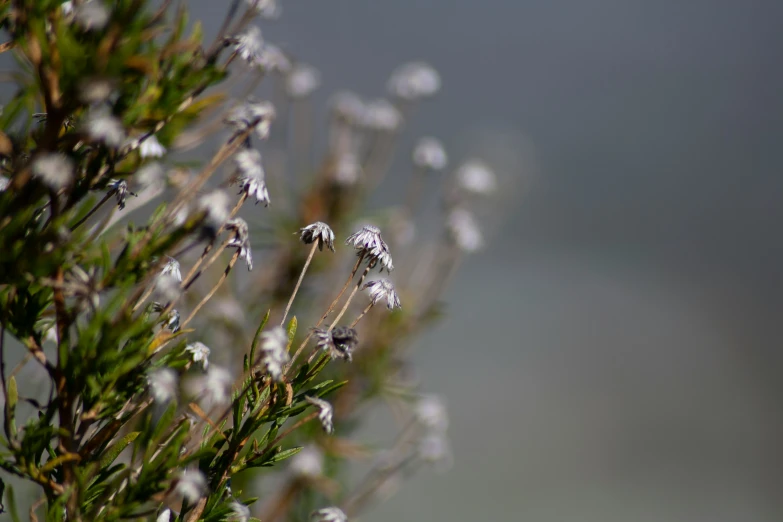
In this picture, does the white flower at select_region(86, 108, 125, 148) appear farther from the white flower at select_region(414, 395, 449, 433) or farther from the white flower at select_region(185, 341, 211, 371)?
the white flower at select_region(414, 395, 449, 433)

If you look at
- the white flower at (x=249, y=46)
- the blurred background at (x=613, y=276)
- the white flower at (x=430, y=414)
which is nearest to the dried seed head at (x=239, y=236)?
the white flower at (x=249, y=46)

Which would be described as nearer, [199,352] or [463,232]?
Result: [199,352]

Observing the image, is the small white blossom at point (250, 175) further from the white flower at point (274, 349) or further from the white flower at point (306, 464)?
the white flower at point (306, 464)

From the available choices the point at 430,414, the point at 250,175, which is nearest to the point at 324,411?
the point at 250,175

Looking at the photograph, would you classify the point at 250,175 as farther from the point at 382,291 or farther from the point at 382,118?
the point at 382,118

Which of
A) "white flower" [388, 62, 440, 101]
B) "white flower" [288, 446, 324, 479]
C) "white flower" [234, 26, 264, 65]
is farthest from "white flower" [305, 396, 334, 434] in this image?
"white flower" [388, 62, 440, 101]

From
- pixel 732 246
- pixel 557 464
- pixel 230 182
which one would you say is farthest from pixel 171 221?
pixel 732 246

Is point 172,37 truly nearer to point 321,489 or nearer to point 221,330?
point 221,330
